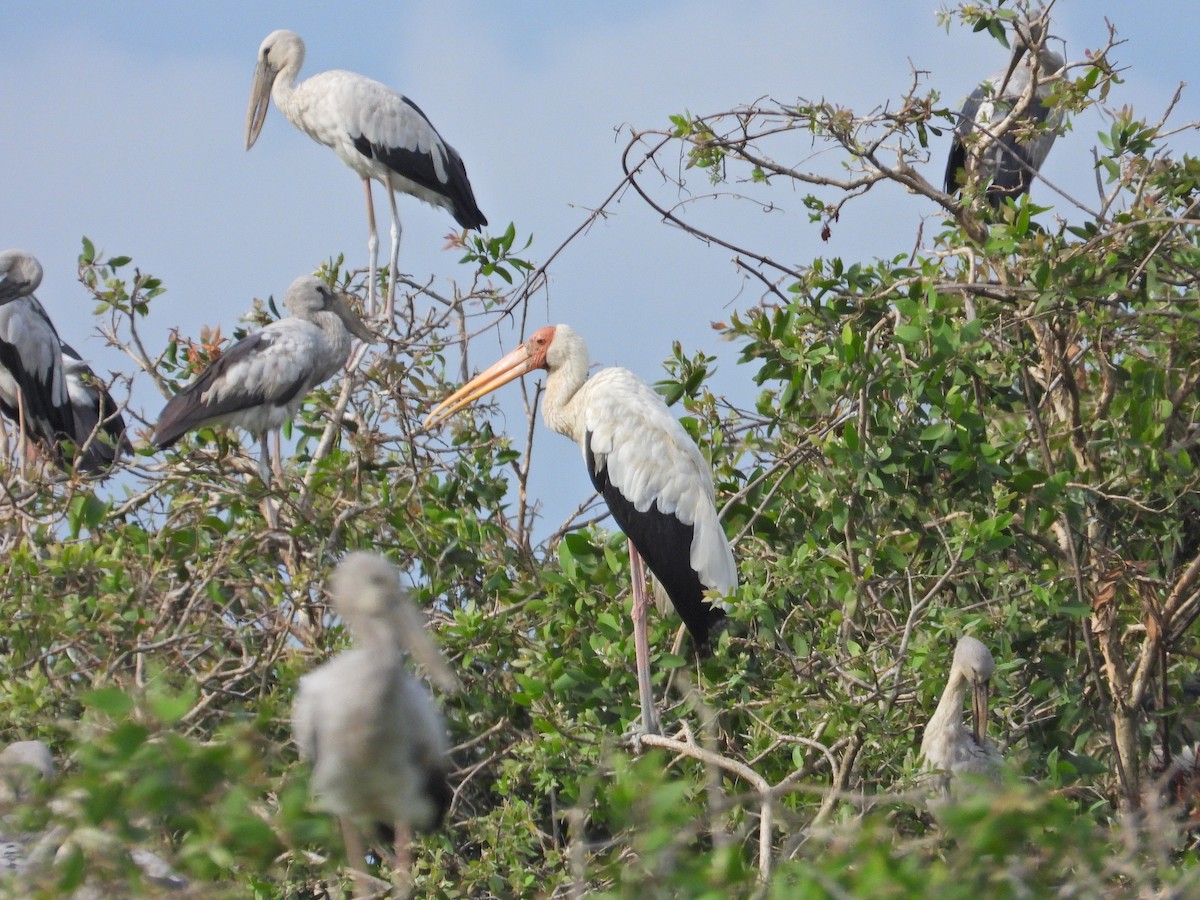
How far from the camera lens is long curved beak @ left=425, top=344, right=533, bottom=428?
21.6 feet

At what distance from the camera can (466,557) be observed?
19.0 feet

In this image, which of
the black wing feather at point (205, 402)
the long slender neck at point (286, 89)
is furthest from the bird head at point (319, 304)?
the long slender neck at point (286, 89)

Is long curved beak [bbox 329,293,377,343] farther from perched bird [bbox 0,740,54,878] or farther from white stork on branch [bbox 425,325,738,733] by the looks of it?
perched bird [bbox 0,740,54,878]

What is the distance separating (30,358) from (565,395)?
3.71 metres

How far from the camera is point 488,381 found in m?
6.82

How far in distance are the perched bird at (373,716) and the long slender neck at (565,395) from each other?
3.14 m

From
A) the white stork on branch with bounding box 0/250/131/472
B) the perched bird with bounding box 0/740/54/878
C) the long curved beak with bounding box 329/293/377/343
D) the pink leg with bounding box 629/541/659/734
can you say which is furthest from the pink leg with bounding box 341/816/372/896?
the white stork on branch with bounding box 0/250/131/472

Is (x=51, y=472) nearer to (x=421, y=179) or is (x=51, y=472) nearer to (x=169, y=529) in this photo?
(x=169, y=529)

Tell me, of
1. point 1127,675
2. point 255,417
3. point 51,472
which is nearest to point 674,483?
point 1127,675

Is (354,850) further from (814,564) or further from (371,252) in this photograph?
(371,252)

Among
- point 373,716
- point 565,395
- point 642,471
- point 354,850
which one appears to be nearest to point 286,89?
point 565,395

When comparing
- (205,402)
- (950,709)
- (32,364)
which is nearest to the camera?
(950,709)

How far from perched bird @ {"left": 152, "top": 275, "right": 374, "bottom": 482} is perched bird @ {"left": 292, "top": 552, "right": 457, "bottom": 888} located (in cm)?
304

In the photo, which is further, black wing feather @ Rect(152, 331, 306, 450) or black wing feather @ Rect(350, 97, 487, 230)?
black wing feather @ Rect(350, 97, 487, 230)
